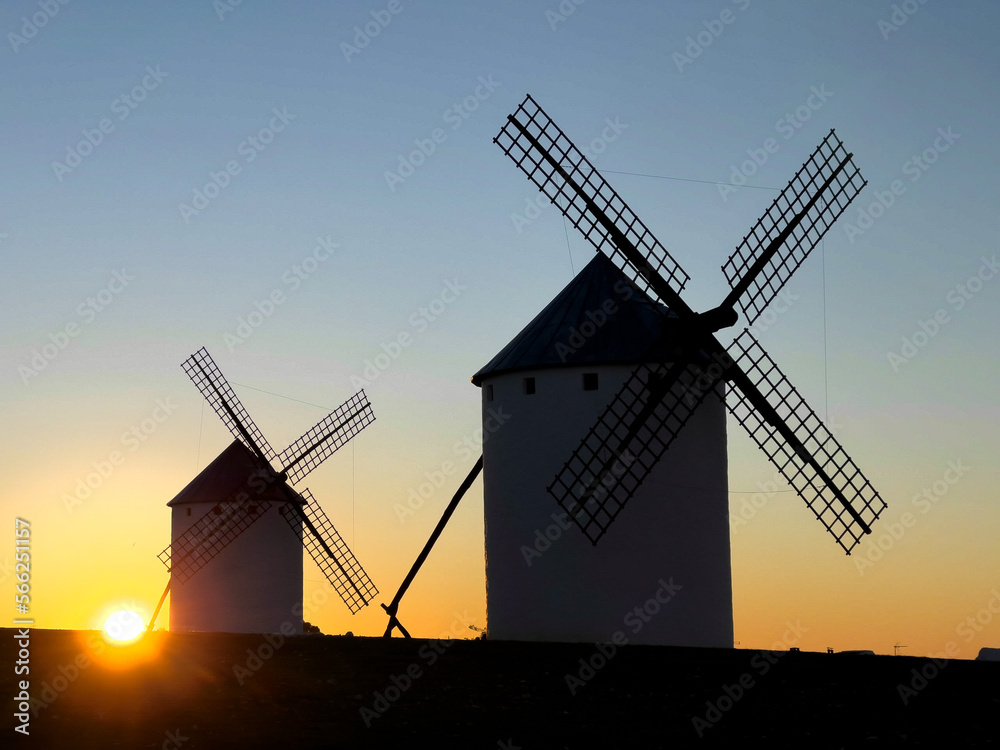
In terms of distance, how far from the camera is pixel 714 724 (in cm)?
1335

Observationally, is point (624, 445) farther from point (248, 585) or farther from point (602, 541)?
point (248, 585)

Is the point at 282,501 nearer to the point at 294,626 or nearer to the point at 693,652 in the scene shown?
the point at 294,626

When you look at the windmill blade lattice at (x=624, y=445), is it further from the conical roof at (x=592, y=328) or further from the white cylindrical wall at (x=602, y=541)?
the conical roof at (x=592, y=328)

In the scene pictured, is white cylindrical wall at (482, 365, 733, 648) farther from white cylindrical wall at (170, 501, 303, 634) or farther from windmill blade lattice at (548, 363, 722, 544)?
white cylindrical wall at (170, 501, 303, 634)

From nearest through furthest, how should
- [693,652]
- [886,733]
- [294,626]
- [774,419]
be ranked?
[886,733], [693,652], [774,419], [294,626]

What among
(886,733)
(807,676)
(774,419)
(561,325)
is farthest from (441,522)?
(886,733)

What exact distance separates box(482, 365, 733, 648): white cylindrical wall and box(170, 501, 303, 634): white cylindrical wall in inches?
448

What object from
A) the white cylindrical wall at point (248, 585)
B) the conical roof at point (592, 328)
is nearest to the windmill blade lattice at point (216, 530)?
the white cylindrical wall at point (248, 585)

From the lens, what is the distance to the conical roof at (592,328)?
2048cm

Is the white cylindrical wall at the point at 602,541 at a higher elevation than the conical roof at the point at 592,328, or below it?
below

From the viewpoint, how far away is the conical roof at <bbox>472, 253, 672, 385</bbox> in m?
20.5

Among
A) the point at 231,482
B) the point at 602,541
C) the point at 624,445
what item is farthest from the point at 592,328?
the point at 231,482

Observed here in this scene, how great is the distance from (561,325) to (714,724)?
30.5 feet

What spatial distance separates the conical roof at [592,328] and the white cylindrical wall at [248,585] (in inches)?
434
